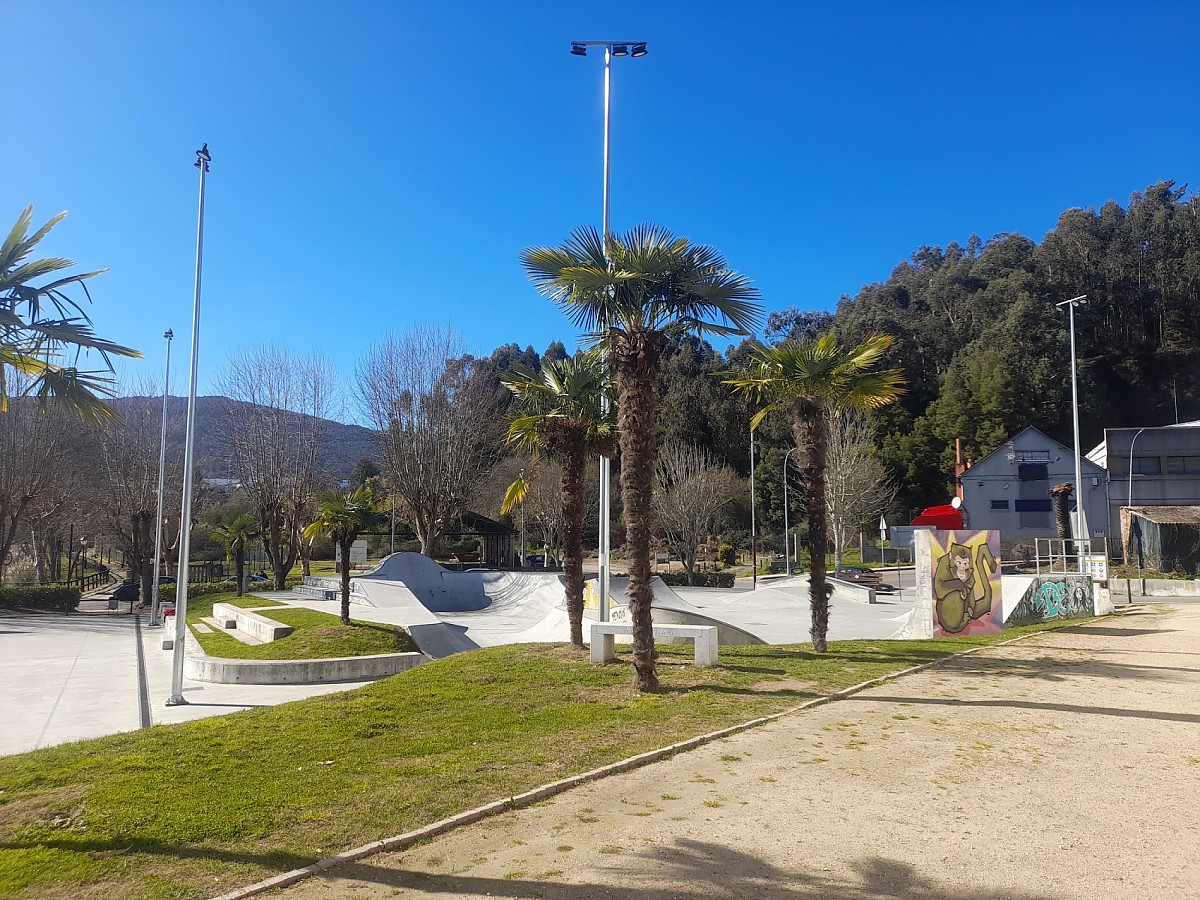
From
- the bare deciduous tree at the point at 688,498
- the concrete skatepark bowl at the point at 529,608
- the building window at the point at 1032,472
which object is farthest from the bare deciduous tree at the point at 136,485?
the building window at the point at 1032,472

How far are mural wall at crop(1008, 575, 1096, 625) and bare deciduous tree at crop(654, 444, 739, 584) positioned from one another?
73.9ft

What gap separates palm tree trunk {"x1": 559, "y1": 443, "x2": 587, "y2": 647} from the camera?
45.0 ft

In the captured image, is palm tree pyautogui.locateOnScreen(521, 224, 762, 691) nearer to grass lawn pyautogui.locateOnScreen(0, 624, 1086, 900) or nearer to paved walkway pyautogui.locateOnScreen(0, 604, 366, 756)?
grass lawn pyautogui.locateOnScreen(0, 624, 1086, 900)

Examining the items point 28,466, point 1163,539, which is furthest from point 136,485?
point 1163,539

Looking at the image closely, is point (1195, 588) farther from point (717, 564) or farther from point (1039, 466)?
point (717, 564)

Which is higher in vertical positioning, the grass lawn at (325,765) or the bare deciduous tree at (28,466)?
the bare deciduous tree at (28,466)

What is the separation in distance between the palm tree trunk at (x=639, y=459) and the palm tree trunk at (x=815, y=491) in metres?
4.12

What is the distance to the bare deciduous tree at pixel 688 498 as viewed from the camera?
45.0 metres

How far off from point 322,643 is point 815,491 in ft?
37.8

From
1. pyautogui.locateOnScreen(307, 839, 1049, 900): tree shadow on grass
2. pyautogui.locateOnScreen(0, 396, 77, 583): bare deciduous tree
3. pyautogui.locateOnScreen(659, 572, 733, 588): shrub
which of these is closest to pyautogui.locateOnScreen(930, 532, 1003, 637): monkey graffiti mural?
pyautogui.locateOnScreen(307, 839, 1049, 900): tree shadow on grass

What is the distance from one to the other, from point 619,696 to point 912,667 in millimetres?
5430

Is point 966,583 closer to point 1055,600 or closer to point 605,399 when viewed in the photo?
point 1055,600

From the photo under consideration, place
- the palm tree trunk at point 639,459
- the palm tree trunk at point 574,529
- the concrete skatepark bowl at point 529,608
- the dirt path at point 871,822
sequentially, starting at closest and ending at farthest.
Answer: the dirt path at point 871,822
the palm tree trunk at point 639,459
the palm tree trunk at point 574,529
the concrete skatepark bowl at point 529,608

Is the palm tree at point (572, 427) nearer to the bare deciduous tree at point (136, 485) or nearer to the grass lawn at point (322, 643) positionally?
the grass lawn at point (322, 643)
